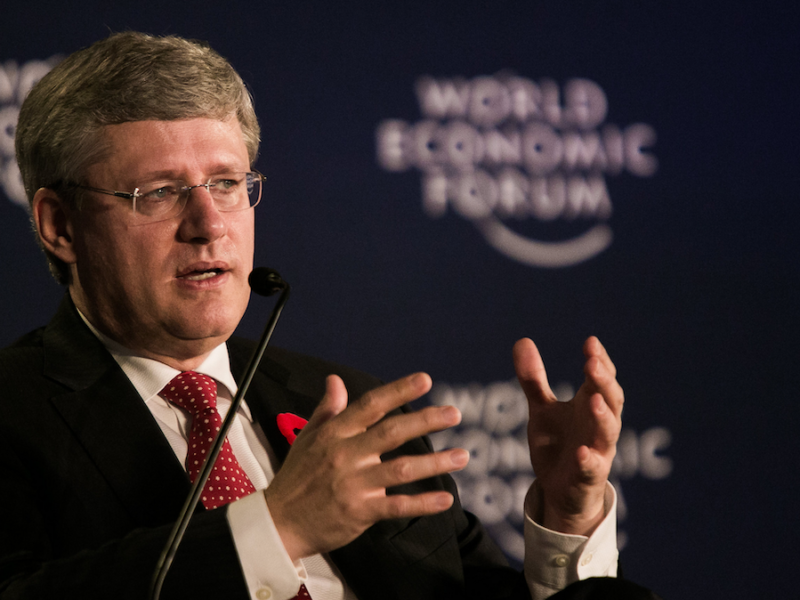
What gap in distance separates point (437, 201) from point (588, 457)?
1286mm

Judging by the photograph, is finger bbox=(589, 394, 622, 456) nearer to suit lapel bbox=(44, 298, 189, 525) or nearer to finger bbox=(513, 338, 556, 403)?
finger bbox=(513, 338, 556, 403)

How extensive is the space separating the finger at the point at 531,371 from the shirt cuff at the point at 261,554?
0.45 metres

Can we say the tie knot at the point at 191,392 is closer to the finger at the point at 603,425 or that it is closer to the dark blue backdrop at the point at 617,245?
the finger at the point at 603,425

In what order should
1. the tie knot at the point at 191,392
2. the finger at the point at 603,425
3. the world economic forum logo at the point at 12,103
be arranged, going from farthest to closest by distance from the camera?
the world economic forum logo at the point at 12,103 < the tie knot at the point at 191,392 < the finger at the point at 603,425

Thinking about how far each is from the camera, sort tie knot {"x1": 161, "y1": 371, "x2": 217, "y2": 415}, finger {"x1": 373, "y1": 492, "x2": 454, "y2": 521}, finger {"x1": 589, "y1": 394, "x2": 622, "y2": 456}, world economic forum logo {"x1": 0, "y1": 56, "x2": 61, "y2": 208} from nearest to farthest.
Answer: finger {"x1": 373, "y1": 492, "x2": 454, "y2": 521}, finger {"x1": 589, "y1": 394, "x2": 622, "y2": 456}, tie knot {"x1": 161, "y1": 371, "x2": 217, "y2": 415}, world economic forum logo {"x1": 0, "y1": 56, "x2": 61, "y2": 208}

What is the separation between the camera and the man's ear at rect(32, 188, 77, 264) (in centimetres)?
145

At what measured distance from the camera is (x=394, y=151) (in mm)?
2277

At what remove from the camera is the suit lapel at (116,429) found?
1226 millimetres

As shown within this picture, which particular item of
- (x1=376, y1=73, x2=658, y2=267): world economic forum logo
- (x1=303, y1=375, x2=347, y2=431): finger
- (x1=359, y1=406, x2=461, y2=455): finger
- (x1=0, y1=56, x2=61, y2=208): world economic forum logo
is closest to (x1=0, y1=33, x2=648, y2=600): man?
(x1=303, y1=375, x2=347, y2=431): finger

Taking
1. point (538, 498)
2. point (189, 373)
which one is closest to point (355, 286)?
point (189, 373)

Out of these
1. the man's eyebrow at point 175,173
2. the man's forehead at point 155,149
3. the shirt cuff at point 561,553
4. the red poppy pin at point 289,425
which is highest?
the man's forehead at point 155,149

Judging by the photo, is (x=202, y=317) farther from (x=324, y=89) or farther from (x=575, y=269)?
(x=575, y=269)

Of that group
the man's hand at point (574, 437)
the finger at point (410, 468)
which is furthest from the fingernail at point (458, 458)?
the man's hand at point (574, 437)

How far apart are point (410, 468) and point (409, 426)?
47 mm
